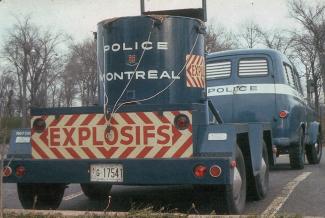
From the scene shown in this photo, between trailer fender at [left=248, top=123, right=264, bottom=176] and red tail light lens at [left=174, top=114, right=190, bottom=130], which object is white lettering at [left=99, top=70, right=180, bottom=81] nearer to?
red tail light lens at [left=174, top=114, right=190, bottom=130]

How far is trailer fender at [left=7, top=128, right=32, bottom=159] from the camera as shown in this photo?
23.0 feet

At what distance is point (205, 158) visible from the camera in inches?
241

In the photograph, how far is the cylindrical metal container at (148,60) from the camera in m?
7.19

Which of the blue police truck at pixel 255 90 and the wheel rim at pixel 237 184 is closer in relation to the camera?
the wheel rim at pixel 237 184

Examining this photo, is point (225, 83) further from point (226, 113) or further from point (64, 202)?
point (64, 202)

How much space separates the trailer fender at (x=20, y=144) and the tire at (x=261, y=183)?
2827mm

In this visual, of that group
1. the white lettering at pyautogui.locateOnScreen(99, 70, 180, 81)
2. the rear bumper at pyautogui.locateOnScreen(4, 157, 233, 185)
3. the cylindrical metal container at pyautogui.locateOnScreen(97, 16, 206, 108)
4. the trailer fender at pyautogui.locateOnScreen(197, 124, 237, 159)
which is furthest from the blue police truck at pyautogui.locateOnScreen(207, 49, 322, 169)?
the rear bumper at pyautogui.locateOnScreen(4, 157, 233, 185)

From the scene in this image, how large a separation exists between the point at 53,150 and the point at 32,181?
1.36ft

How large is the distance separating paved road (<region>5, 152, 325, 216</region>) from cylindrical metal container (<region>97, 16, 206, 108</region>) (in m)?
1.36

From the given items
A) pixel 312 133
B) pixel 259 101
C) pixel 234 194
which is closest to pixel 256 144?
pixel 234 194

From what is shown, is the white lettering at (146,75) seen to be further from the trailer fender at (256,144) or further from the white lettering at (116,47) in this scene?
the trailer fender at (256,144)

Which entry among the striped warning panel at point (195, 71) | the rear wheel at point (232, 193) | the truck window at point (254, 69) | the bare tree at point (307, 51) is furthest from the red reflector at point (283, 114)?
the bare tree at point (307, 51)

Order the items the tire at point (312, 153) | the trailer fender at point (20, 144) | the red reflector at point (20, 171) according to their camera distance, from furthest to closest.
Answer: the tire at point (312, 153), the trailer fender at point (20, 144), the red reflector at point (20, 171)

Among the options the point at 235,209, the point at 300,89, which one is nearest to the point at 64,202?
the point at 235,209
